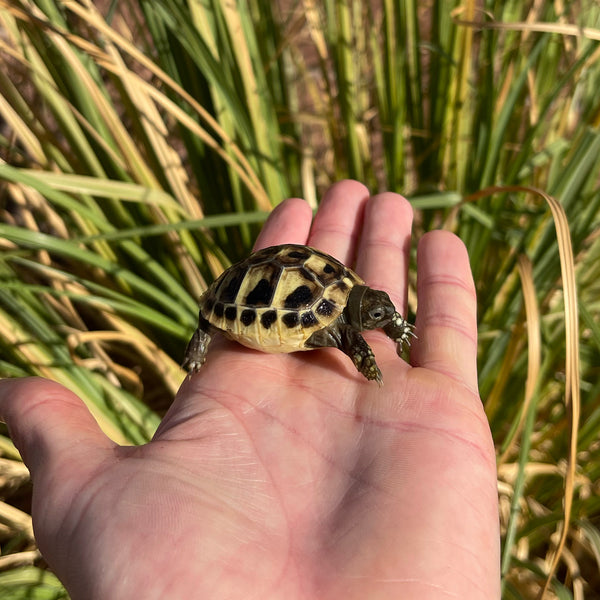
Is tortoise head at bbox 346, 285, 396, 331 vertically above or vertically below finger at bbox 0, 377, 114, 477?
below

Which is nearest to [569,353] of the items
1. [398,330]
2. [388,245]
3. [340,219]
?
[398,330]

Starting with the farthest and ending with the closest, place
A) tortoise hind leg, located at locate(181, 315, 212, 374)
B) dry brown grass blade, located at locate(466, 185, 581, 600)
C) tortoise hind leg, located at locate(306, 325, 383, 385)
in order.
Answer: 1. tortoise hind leg, located at locate(181, 315, 212, 374)
2. tortoise hind leg, located at locate(306, 325, 383, 385)
3. dry brown grass blade, located at locate(466, 185, 581, 600)

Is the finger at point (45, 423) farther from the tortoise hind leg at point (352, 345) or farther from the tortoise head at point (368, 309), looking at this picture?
the tortoise head at point (368, 309)

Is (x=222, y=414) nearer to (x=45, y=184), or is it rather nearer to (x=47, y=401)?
(x=47, y=401)

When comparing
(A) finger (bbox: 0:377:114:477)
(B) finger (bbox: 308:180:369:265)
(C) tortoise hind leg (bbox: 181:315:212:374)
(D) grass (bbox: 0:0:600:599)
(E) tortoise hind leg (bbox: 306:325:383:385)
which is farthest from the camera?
(B) finger (bbox: 308:180:369:265)

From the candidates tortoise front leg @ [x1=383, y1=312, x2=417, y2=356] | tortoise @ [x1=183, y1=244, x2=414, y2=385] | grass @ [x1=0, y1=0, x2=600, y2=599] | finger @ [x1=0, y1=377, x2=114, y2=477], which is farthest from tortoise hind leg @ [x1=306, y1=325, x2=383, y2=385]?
finger @ [x1=0, y1=377, x2=114, y2=477]

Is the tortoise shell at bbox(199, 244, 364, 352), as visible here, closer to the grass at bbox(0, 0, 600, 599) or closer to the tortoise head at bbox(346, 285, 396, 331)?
the tortoise head at bbox(346, 285, 396, 331)

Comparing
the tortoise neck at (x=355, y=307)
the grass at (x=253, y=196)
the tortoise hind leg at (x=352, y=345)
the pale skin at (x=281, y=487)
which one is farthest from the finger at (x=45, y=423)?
the tortoise neck at (x=355, y=307)

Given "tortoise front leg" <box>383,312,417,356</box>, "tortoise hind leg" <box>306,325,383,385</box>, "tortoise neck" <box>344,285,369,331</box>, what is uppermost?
"tortoise neck" <box>344,285,369,331</box>
